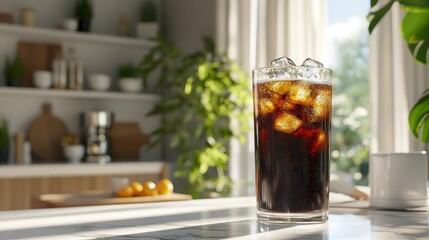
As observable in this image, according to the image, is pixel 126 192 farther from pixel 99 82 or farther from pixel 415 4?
pixel 415 4

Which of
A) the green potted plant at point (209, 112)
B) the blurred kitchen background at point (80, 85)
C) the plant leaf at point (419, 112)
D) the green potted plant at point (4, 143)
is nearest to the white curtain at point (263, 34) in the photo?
the green potted plant at point (209, 112)

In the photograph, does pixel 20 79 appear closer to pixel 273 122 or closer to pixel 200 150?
pixel 200 150

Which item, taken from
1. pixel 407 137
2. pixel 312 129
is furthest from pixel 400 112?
pixel 312 129

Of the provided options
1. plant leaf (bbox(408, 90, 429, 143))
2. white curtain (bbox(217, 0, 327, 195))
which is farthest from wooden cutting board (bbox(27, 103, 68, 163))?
plant leaf (bbox(408, 90, 429, 143))

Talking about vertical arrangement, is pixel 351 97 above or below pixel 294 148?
above

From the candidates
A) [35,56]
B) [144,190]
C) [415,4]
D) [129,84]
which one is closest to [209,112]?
[129,84]

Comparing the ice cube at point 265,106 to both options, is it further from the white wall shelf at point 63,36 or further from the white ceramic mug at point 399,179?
the white wall shelf at point 63,36
